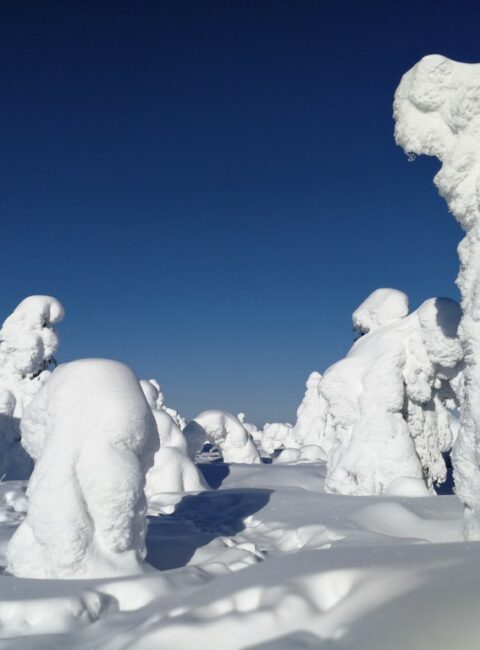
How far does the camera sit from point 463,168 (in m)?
5.98

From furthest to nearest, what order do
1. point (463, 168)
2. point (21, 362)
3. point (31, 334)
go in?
point (21, 362) → point (31, 334) → point (463, 168)

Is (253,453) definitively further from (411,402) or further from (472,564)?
(472,564)

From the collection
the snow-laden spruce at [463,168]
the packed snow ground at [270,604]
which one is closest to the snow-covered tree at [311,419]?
the snow-laden spruce at [463,168]

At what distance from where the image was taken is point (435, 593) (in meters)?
3.08

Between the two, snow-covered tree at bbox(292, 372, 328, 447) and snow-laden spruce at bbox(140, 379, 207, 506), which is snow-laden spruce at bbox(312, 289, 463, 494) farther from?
snow-covered tree at bbox(292, 372, 328, 447)

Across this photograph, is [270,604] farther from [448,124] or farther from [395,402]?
[395,402]

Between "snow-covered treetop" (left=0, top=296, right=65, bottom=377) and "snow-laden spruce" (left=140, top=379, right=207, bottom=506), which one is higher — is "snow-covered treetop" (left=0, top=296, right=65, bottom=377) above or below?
above

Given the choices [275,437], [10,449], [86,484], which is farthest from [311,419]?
[86,484]

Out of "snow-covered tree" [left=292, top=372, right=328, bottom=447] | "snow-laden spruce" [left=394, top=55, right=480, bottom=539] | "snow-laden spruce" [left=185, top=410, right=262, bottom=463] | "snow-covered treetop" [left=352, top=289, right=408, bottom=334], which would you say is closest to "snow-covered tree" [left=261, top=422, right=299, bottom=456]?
"snow-covered tree" [left=292, top=372, right=328, bottom=447]

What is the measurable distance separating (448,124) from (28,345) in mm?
14342

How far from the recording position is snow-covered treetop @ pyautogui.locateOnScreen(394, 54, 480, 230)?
5953mm

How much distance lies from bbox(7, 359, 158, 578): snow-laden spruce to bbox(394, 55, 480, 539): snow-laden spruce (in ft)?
10.3

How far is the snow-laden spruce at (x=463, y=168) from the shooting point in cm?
576

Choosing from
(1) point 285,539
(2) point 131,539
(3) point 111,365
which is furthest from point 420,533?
(3) point 111,365
